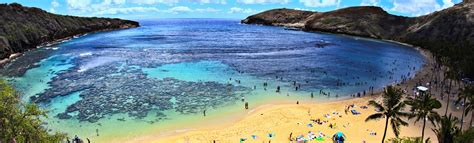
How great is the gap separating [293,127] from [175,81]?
132 ft

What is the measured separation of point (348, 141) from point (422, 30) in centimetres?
15269

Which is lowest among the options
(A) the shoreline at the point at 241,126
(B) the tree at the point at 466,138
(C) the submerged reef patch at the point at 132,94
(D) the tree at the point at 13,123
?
(A) the shoreline at the point at 241,126

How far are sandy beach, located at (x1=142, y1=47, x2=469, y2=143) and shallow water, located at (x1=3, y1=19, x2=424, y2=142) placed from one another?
4.47 meters

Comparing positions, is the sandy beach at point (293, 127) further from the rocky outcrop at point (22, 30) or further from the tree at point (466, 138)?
the rocky outcrop at point (22, 30)

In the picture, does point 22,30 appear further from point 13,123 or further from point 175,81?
point 13,123

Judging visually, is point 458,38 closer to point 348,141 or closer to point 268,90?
point 268,90

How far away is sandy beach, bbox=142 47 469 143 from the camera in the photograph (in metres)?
50.3

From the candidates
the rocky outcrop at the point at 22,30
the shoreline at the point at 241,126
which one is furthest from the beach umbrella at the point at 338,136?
the rocky outcrop at the point at 22,30

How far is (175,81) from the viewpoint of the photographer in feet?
282

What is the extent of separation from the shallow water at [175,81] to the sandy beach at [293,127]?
14.7 feet

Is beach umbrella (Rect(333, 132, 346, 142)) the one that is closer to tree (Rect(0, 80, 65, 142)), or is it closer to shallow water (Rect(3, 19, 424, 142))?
shallow water (Rect(3, 19, 424, 142))

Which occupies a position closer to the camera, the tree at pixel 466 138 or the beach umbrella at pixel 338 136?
the tree at pixel 466 138

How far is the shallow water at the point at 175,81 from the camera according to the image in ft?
194

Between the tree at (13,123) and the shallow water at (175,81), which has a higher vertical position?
the tree at (13,123)
